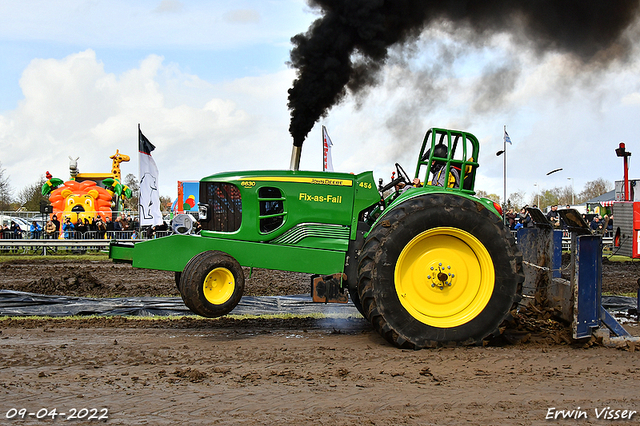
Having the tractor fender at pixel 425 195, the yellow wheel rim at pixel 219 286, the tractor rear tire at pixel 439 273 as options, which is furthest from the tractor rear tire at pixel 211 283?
the tractor fender at pixel 425 195

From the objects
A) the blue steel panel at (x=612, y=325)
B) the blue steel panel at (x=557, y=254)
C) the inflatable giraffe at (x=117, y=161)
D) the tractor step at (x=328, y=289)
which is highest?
the inflatable giraffe at (x=117, y=161)

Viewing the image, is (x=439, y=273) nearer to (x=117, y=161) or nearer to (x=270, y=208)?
(x=270, y=208)

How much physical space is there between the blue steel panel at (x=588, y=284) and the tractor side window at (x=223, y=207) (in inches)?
133

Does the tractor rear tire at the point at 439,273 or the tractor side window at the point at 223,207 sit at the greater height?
the tractor side window at the point at 223,207

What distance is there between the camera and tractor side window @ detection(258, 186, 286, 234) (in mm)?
5836

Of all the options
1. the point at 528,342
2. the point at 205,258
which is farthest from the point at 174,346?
the point at 528,342

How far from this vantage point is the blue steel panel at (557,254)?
20.3ft

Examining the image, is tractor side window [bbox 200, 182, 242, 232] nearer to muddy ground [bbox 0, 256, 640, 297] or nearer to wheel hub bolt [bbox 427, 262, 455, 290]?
wheel hub bolt [bbox 427, 262, 455, 290]

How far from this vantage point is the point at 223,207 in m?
5.89

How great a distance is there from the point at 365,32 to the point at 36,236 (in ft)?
65.4

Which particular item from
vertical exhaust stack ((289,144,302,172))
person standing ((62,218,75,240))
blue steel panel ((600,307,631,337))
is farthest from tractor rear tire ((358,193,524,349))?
person standing ((62,218,75,240))

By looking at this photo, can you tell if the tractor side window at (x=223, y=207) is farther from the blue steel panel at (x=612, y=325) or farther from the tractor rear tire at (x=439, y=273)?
the blue steel panel at (x=612, y=325)

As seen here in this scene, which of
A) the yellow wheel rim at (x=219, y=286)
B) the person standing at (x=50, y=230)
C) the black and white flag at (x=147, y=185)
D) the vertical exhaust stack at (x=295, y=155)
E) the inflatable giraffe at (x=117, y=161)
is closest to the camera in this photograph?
the yellow wheel rim at (x=219, y=286)

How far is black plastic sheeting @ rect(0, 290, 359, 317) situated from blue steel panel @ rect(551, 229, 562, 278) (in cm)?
270
